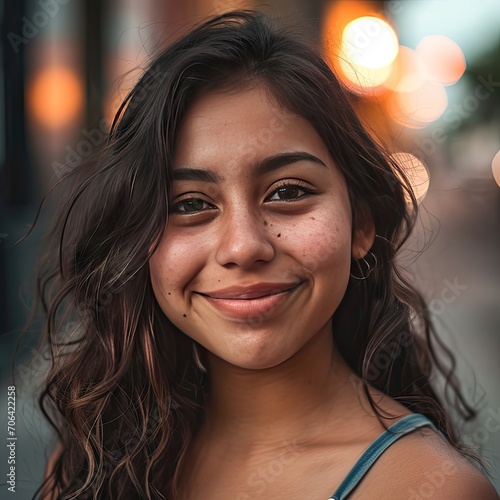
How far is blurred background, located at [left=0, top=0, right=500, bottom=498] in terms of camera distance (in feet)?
7.79

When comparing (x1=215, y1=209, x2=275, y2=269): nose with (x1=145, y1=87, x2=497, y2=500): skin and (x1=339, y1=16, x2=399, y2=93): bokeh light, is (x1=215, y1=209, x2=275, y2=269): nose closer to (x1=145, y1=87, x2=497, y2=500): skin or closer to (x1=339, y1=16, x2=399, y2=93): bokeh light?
(x1=145, y1=87, x2=497, y2=500): skin

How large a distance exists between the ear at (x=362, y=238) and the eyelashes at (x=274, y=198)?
7.6 inches

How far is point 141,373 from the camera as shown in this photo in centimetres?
186

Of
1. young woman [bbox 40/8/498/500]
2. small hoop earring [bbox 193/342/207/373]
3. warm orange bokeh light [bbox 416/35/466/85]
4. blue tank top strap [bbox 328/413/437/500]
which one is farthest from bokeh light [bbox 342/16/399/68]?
blue tank top strap [bbox 328/413/437/500]

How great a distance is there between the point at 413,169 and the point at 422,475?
922 millimetres

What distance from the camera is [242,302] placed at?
154 cm

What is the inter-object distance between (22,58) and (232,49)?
1.62 m

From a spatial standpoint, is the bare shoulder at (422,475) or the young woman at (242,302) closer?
the bare shoulder at (422,475)

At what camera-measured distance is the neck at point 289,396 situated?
166 centimetres

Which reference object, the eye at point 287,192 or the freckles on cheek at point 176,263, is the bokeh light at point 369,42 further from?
the freckles on cheek at point 176,263

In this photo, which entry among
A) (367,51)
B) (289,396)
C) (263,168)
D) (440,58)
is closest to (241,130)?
(263,168)

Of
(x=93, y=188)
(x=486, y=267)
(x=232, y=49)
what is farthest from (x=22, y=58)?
(x=486, y=267)

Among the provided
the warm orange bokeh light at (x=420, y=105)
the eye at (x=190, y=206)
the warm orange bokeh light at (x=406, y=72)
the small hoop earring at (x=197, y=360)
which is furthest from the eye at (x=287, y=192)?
the warm orange bokeh light at (x=406, y=72)

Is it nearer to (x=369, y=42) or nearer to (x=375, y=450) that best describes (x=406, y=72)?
(x=369, y=42)
